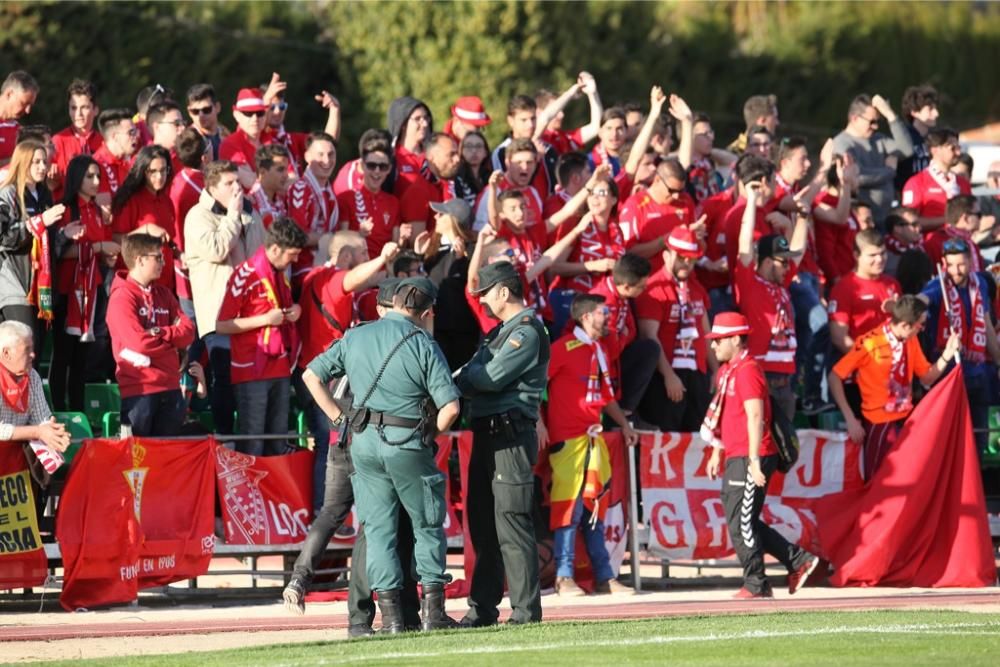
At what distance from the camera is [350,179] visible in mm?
15984

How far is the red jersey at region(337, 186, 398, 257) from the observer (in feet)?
52.0

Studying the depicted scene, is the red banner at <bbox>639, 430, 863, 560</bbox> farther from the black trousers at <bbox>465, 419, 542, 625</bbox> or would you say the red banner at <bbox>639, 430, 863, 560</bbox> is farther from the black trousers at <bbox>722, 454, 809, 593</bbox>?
the black trousers at <bbox>465, 419, 542, 625</bbox>

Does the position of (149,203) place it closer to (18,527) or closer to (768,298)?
(18,527)

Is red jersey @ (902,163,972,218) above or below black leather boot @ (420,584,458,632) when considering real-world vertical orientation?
above

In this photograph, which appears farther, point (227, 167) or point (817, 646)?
point (227, 167)

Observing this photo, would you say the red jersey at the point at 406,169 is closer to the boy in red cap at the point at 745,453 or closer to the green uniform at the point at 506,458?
the boy in red cap at the point at 745,453

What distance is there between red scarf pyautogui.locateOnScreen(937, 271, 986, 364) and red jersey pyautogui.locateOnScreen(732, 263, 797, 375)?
1.71 metres

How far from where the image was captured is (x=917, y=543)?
16.1 metres

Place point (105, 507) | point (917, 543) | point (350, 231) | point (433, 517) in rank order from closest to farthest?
point (433, 517)
point (105, 507)
point (350, 231)
point (917, 543)

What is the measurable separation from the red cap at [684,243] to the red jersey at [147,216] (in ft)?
13.2

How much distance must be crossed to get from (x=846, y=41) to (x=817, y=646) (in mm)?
31395

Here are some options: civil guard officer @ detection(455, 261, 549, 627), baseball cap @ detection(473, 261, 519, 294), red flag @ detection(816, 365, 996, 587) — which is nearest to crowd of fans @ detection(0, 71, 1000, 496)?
red flag @ detection(816, 365, 996, 587)

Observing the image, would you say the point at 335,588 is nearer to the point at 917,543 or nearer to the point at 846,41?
the point at 917,543

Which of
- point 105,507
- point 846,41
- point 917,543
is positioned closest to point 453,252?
point 105,507
